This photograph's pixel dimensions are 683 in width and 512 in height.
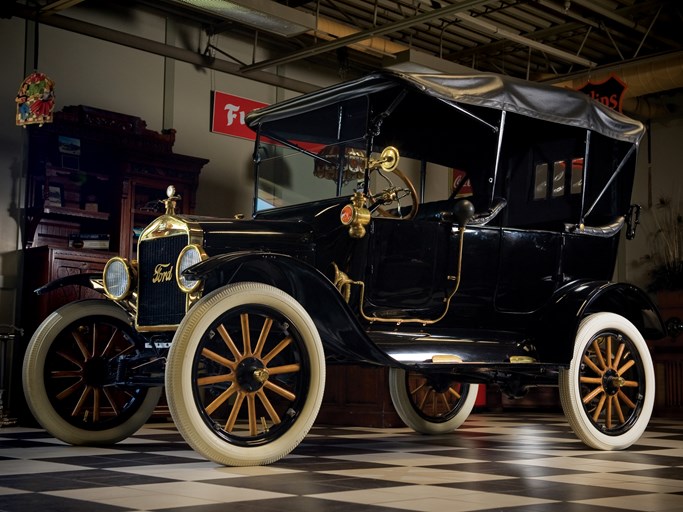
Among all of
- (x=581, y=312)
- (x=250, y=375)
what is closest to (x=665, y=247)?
(x=581, y=312)

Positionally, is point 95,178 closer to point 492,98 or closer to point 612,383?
point 492,98

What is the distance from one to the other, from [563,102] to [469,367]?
5.10 ft

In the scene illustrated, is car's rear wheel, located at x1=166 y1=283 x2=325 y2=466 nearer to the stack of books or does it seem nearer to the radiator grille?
the radiator grille

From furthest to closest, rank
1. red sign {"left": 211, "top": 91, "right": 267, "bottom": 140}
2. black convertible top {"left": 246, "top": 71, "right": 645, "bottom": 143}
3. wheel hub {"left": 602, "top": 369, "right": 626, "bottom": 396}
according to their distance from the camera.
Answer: red sign {"left": 211, "top": 91, "right": 267, "bottom": 140}
wheel hub {"left": 602, "top": 369, "right": 626, "bottom": 396}
black convertible top {"left": 246, "top": 71, "right": 645, "bottom": 143}

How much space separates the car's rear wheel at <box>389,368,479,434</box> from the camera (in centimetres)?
595

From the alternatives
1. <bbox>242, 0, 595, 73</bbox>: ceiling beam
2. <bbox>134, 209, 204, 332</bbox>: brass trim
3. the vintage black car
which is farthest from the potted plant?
<bbox>134, 209, 204, 332</bbox>: brass trim

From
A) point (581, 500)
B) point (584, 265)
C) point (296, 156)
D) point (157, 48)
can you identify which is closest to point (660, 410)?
point (584, 265)

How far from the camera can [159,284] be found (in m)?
4.53

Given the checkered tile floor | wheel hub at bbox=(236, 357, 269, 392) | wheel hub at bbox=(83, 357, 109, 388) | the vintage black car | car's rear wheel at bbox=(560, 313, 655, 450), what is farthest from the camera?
car's rear wheel at bbox=(560, 313, 655, 450)

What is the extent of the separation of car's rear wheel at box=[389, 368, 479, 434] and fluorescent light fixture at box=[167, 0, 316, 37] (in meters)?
3.14

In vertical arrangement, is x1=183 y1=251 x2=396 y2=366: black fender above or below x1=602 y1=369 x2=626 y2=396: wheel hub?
above

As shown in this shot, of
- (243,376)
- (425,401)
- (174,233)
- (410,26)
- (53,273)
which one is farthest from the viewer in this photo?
(410,26)

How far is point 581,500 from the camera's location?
2.96 metres

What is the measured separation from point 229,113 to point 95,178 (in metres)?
1.79
